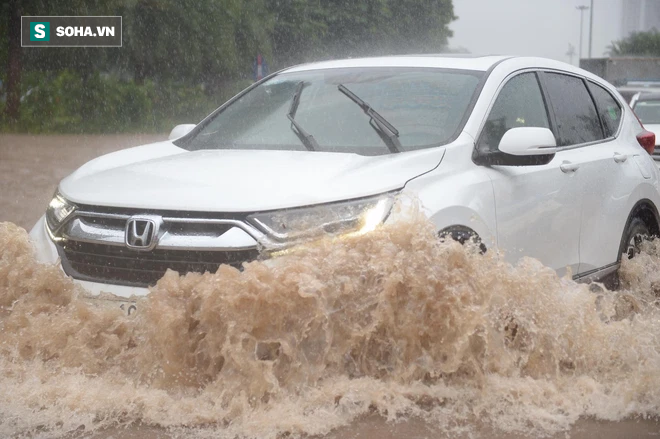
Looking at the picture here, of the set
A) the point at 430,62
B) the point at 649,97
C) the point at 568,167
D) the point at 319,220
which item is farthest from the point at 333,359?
the point at 649,97

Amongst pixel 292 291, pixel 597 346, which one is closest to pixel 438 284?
pixel 292 291

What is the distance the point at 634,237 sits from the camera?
6.62 metres

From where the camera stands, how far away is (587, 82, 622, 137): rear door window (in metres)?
6.73

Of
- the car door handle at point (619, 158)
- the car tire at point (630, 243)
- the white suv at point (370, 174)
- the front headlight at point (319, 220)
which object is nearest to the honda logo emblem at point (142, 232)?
the white suv at point (370, 174)

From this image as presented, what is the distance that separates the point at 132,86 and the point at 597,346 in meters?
30.9

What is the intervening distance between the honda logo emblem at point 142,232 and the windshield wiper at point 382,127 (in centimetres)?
134

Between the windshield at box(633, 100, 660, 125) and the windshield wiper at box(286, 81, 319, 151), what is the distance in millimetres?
12459

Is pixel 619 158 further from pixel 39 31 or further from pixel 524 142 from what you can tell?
pixel 39 31

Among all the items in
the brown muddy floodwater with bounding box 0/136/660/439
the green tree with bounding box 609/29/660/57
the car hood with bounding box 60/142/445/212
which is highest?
the car hood with bounding box 60/142/445/212

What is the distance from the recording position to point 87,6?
2738 cm

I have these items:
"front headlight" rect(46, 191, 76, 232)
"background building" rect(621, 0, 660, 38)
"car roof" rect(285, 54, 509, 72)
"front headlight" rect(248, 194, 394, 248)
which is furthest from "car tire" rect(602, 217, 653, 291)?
"background building" rect(621, 0, 660, 38)

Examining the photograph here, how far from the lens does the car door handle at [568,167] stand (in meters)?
5.72

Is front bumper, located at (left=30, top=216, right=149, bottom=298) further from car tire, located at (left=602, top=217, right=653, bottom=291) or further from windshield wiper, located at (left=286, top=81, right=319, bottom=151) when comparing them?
car tire, located at (left=602, top=217, right=653, bottom=291)

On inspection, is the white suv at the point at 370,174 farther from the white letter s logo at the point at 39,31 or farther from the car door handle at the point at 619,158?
the white letter s logo at the point at 39,31
